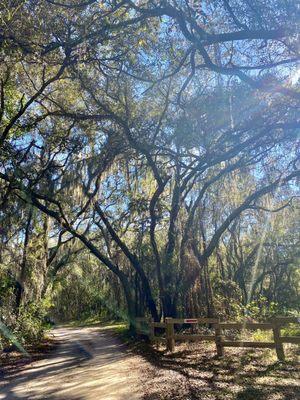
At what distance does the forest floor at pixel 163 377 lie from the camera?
6.25 meters

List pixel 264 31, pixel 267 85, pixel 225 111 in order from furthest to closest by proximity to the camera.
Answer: pixel 225 111
pixel 267 85
pixel 264 31

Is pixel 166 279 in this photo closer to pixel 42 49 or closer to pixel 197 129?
pixel 197 129

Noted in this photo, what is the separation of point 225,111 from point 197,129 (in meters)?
1.02

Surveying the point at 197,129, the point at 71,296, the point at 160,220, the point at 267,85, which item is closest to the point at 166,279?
the point at 160,220

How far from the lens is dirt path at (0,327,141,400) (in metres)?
6.79

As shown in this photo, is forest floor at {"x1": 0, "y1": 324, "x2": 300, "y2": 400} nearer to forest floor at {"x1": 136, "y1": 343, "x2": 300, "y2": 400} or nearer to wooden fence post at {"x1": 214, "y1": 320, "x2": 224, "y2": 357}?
forest floor at {"x1": 136, "y1": 343, "x2": 300, "y2": 400}

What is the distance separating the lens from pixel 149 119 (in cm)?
1266

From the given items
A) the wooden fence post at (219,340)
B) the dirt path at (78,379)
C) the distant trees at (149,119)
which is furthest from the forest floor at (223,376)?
the distant trees at (149,119)

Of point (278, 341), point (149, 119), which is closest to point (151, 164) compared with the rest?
point (149, 119)

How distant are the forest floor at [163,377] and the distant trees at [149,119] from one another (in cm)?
447

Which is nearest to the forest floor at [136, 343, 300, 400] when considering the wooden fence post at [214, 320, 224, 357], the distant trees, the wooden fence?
the wooden fence post at [214, 320, 224, 357]

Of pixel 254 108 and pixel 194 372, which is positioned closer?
pixel 194 372

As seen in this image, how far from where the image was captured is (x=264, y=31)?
5.91m

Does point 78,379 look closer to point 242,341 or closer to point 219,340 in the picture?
point 219,340
